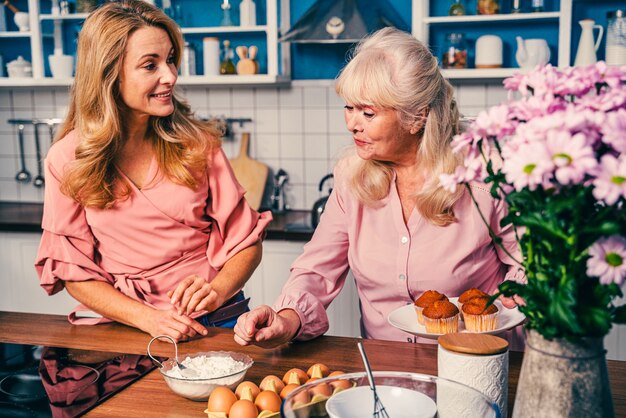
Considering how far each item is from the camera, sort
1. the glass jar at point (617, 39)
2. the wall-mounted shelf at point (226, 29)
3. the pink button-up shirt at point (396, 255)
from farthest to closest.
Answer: the wall-mounted shelf at point (226, 29) → the glass jar at point (617, 39) → the pink button-up shirt at point (396, 255)

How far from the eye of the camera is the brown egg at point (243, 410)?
3.65 ft

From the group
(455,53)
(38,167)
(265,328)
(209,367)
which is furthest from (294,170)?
(209,367)

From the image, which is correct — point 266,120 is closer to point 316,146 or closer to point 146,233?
point 316,146

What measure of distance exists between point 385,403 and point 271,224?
2.23 m

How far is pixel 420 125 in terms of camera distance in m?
1.75

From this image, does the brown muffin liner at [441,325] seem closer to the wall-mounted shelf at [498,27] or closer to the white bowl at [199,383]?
the white bowl at [199,383]

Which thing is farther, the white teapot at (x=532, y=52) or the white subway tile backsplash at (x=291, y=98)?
the white subway tile backsplash at (x=291, y=98)

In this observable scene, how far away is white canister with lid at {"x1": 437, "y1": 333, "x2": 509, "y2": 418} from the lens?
104cm

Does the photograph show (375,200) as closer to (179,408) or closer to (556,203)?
(179,408)

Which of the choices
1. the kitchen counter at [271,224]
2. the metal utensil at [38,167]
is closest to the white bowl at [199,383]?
the kitchen counter at [271,224]

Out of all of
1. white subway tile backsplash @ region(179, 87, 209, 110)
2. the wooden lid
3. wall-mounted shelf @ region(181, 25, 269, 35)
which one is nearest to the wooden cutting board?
white subway tile backsplash @ region(179, 87, 209, 110)

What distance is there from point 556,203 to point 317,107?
9.22 feet

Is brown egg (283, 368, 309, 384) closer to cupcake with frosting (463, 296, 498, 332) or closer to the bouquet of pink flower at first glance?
cupcake with frosting (463, 296, 498, 332)

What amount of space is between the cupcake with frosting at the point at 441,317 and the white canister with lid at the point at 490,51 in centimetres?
185
